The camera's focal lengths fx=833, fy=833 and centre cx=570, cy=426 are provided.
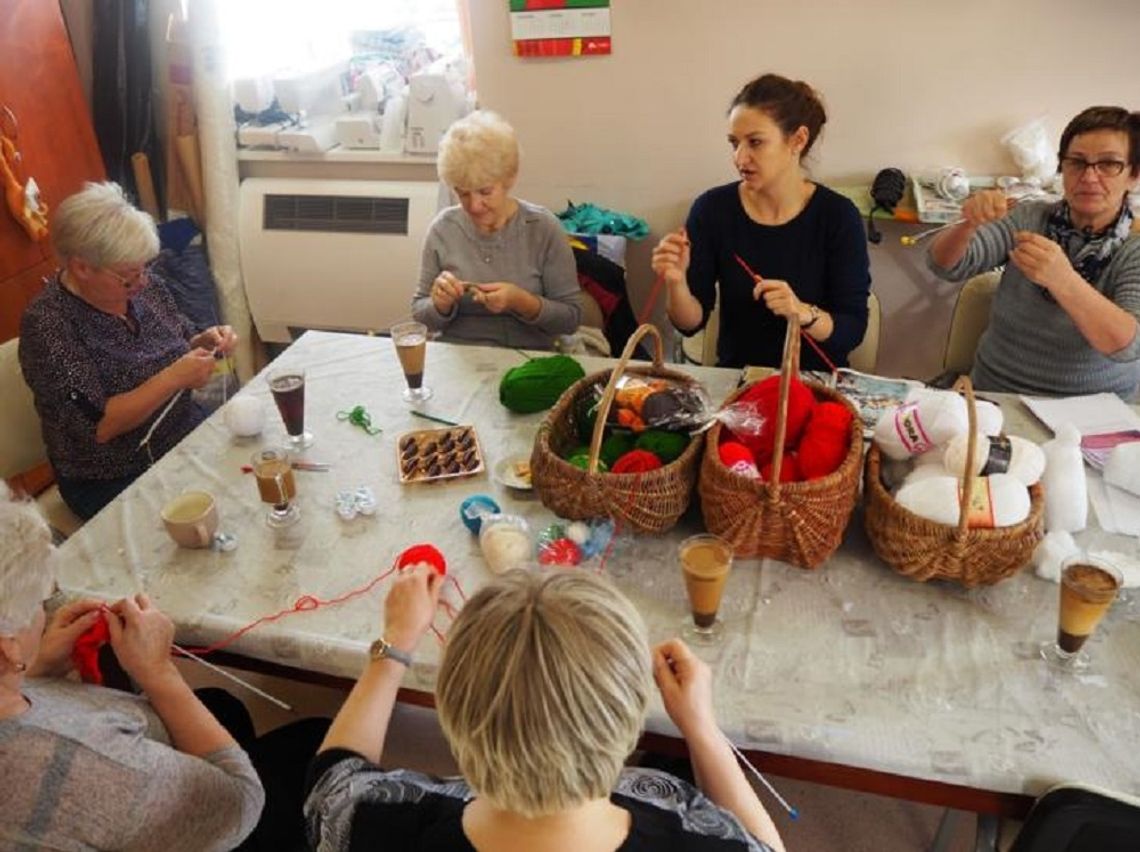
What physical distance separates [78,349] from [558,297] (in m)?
1.18

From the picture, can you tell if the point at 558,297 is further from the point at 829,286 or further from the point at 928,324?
the point at 928,324

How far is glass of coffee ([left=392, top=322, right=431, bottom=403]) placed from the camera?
1792mm

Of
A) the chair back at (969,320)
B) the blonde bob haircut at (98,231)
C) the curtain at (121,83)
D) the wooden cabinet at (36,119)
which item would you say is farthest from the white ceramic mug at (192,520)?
the curtain at (121,83)

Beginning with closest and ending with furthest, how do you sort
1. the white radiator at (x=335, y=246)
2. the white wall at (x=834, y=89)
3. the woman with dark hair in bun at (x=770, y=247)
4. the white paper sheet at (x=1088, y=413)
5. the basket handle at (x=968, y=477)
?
the basket handle at (x=968, y=477) < the white paper sheet at (x=1088, y=413) < the woman with dark hair in bun at (x=770, y=247) < the white wall at (x=834, y=89) < the white radiator at (x=335, y=246)

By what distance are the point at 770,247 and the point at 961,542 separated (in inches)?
43.2

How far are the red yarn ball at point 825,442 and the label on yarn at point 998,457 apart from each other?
0.68ft

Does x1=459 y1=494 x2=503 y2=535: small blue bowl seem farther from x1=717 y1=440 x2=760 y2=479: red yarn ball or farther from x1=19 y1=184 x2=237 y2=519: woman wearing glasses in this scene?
x1=19 y1=184 x2=237 y2=519: woman wearing glasses

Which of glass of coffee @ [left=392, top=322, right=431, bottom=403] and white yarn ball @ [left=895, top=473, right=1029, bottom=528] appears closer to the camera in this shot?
white yarn ball @ [left=895, top=473, right=1029, bottom=528]

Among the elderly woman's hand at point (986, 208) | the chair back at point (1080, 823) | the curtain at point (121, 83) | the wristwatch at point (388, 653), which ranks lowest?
the chair back at point (1080, 823)

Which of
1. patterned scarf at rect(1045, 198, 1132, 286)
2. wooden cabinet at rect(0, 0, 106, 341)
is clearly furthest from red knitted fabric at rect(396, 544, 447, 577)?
wooden cabinet at rect(0, 0, 106, 341)

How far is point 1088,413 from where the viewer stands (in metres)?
1.68

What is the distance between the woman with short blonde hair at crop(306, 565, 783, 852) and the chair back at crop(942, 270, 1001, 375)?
162 centimetres

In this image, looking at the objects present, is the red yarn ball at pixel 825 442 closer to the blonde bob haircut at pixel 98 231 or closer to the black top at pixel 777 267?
the black top at pixel 777 267

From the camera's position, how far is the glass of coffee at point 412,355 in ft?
5.88
